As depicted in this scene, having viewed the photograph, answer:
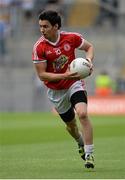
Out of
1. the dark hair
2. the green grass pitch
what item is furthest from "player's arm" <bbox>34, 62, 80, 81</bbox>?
the green grass pitch

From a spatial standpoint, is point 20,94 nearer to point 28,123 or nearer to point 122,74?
point 122,74

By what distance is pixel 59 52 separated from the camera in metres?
14.5

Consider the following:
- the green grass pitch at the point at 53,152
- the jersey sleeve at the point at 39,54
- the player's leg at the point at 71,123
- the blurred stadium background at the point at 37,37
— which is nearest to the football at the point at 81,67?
the jersey sleeve at the point at 39,54

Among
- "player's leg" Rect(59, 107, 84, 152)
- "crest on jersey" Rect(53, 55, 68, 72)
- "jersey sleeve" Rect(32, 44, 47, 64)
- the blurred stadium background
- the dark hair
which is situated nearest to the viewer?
the dark hair

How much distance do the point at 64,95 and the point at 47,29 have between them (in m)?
1.28

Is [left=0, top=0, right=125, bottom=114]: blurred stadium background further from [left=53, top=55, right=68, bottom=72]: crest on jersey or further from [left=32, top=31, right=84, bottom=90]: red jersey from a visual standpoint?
[left=53, top=55, right=68, bottom=72]: crest on jersey

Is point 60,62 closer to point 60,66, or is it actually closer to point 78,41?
point 60,66

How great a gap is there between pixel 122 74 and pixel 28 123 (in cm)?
966

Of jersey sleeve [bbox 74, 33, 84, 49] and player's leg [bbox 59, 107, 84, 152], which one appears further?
player's leg [bbox 59, 107, 84, 152]

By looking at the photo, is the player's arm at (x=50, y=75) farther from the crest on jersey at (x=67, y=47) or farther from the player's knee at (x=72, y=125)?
the player's knee at (x=72, y=125)

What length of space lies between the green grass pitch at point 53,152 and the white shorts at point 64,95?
1011mm

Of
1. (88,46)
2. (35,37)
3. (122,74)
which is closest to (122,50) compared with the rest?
(122,74)

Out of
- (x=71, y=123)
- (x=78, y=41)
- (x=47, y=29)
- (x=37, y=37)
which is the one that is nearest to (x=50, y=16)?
(x=47, y=29)

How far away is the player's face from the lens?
1425 centimetres
